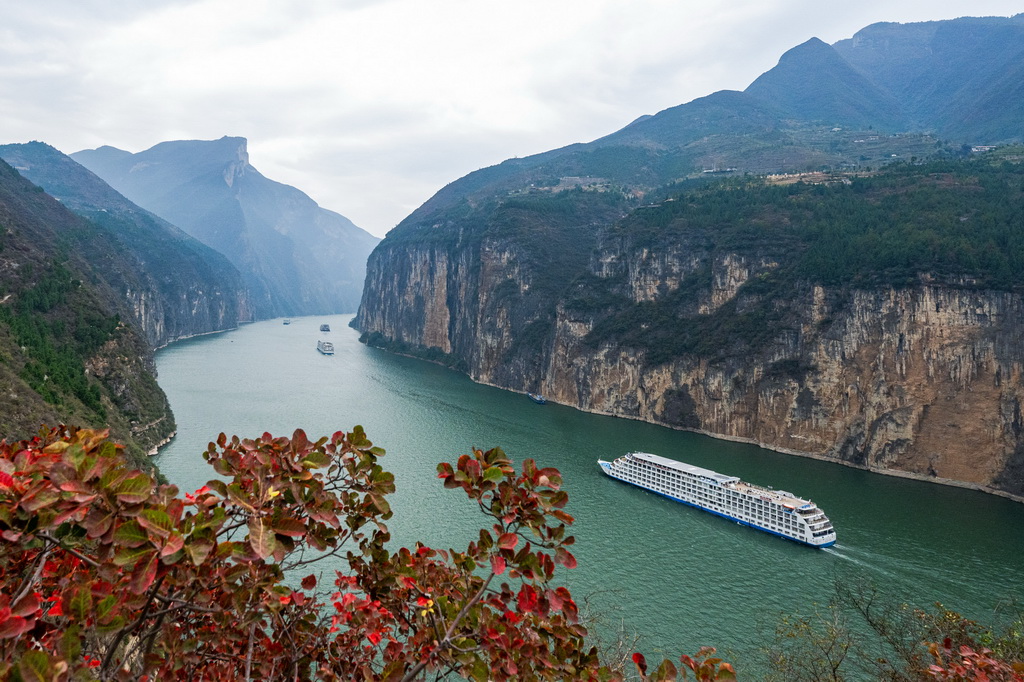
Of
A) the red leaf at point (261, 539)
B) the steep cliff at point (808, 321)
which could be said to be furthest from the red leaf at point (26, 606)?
the steep cliff at point (808, 321)

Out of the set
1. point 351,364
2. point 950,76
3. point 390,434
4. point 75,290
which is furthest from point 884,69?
point 75,290

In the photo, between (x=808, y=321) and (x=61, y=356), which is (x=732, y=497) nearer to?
(x=808, y=321)

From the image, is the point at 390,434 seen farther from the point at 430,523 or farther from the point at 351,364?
the point at 351,364

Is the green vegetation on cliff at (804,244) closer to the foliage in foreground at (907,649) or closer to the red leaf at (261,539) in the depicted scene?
the foliage in foreground at (907,649)

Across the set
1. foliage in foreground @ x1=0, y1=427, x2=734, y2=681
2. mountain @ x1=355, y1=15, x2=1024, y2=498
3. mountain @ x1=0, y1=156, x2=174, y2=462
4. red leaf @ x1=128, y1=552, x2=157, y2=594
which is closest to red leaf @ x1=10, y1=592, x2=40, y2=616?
foliage in foreground @ x1=0, y1=427, x2=734, y2=681

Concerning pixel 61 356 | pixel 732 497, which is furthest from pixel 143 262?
pixel 732 497

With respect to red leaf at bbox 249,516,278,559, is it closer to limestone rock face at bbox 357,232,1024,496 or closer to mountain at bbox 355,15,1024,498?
limestone rock face at bbox 357,232,1024,496

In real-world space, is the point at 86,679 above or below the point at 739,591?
above
